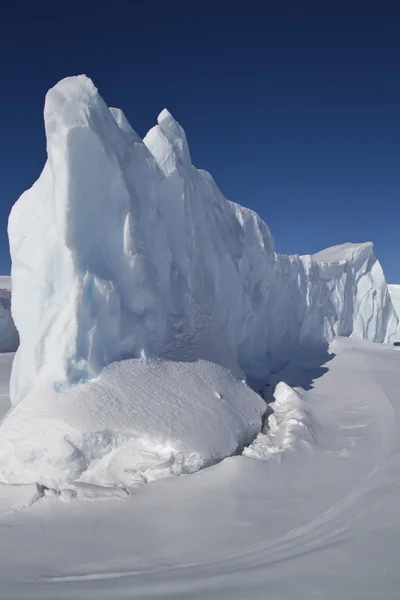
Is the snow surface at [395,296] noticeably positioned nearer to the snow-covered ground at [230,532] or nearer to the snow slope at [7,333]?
the snow slope at [7,333]

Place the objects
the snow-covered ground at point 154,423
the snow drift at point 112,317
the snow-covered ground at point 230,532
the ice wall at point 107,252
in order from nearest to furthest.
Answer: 1. the snow-covered ground at point 230,532
2. the snow-covered ground at point 154,423
3. the snow drift at point 112,317
4. the ice wall at point 107,252

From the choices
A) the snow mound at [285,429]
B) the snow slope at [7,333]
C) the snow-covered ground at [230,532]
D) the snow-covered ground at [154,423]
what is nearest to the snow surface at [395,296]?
the snow-covered ground at [154,423]

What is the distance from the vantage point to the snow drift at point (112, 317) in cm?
501

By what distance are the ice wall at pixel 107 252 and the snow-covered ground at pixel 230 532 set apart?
1.78m

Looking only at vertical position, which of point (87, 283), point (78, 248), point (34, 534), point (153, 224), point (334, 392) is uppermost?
point (153, 224)

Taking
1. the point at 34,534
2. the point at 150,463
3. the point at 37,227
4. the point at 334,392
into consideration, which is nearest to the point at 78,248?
the point at 37,227

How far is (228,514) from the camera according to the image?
4105 millimetres

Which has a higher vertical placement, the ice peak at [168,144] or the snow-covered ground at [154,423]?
the ice peak at [168,144]

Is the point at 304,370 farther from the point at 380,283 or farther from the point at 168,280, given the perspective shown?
the point at 380,283

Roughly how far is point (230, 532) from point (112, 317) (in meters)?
3.12

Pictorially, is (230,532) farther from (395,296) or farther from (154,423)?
(395,296)

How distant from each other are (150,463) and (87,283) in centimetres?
230

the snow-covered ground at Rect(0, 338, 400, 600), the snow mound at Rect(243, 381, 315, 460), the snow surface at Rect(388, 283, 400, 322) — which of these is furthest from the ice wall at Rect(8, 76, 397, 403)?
the snow surface at Rect(388, 283, 400, 322)

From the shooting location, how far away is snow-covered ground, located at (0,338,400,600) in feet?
9.83
